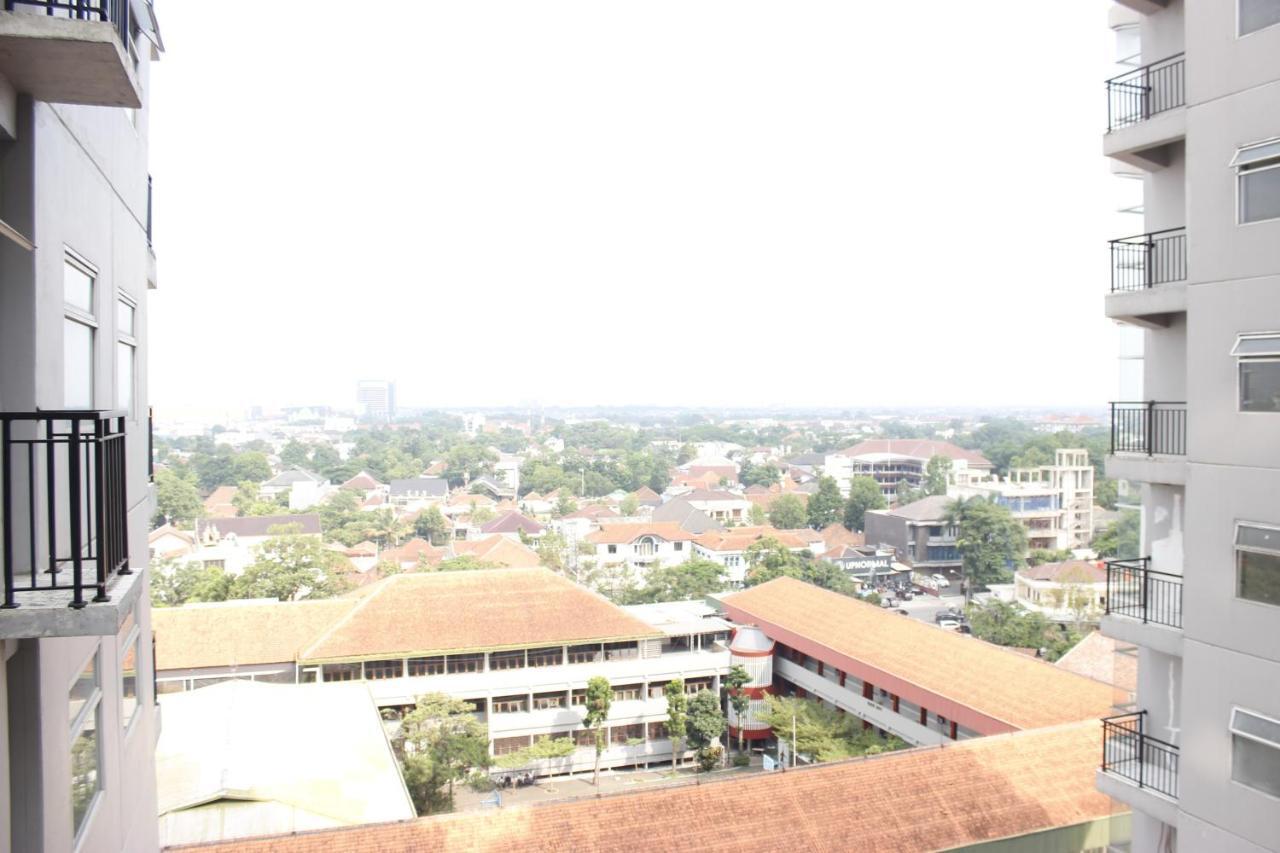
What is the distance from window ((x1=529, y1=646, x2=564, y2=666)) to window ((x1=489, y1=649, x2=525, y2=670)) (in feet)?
0.70

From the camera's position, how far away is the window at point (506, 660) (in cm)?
1926

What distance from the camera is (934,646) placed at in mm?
18797

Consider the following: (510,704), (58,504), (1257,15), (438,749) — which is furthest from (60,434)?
(510,704)

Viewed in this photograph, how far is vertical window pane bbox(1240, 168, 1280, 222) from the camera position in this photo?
5242mm

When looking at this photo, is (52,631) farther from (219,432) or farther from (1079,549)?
(219,432)

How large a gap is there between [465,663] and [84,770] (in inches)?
623

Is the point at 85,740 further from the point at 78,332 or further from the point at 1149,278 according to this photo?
the point at 1149,278

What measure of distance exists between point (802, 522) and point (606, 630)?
39.7m

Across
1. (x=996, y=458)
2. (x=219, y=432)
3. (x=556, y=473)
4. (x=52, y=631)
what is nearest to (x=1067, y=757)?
(x=52, y=631)

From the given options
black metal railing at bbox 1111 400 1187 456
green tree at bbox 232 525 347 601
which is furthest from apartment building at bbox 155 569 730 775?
black metal railing at bbox 1111 400 1187 456

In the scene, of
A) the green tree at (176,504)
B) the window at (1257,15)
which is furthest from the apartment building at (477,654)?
the green tree at (176,504)

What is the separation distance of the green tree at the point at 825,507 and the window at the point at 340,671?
42454 millimetres

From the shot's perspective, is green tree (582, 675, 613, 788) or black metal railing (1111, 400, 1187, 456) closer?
black metal railing (1111, 400, 1187, 456)

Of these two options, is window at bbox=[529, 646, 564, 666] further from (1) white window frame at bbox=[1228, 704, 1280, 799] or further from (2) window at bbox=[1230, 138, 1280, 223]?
(2) window at bbox=[1230, 138, 1280, 223]
